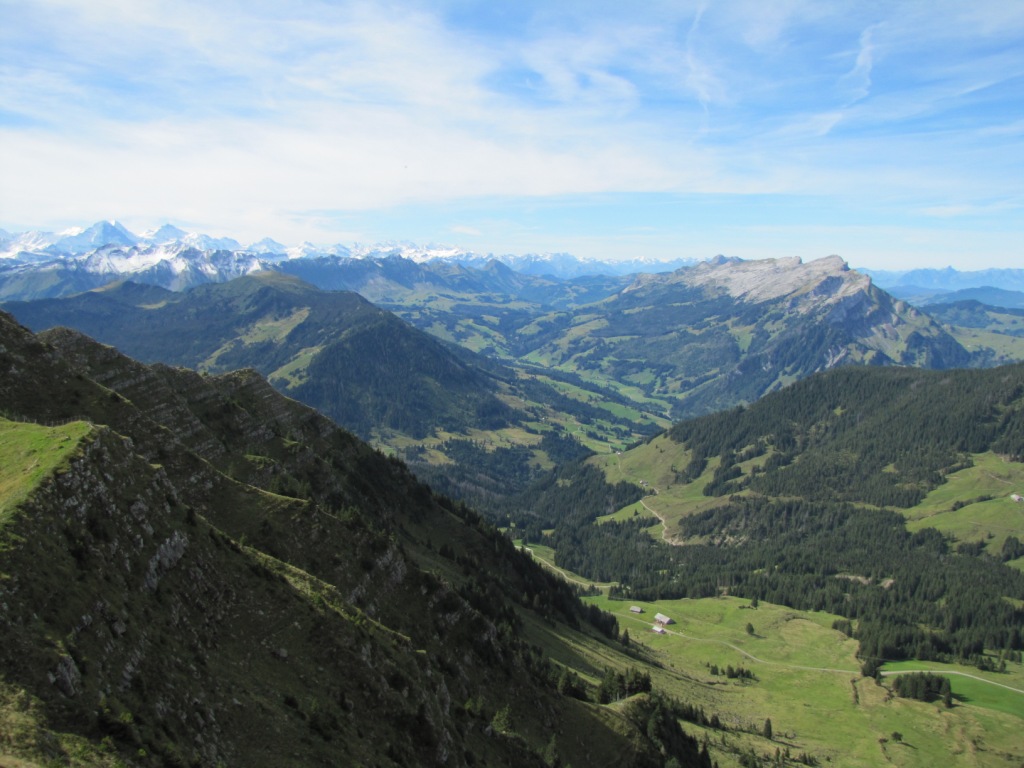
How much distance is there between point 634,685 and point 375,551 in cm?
5330

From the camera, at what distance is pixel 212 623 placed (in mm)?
48500

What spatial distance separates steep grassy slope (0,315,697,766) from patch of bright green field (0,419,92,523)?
1.40ft

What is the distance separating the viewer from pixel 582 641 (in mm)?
144125

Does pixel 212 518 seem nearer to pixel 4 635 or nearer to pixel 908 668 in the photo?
pixel 4 635

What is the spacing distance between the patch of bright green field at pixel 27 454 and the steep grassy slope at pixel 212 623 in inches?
16.9

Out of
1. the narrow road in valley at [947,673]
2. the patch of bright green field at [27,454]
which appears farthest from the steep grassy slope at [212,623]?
the narrow road in valley at [947,673]

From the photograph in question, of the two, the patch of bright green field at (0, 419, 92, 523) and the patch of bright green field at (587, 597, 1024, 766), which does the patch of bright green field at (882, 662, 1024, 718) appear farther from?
the patch of bright green field at (0, 419, 92, 523)

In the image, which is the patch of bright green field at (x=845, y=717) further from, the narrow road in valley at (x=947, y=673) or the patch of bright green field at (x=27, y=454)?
the patch of bright green field at (x=27, y=454)

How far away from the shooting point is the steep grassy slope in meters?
33.5

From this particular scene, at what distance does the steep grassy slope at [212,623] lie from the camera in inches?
1319

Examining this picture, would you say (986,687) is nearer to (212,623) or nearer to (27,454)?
(212,623)

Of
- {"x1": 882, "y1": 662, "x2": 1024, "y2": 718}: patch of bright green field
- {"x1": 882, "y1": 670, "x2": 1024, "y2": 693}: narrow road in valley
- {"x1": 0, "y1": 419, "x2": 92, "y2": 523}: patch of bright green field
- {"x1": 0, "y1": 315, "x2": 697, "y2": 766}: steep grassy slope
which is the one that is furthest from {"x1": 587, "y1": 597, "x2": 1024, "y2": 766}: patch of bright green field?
{"x1": 0, "y1": 419, "x2": 92, "y2": 523}: patch of bright green field

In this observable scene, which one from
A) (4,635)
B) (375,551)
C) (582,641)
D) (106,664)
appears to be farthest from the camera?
(582,641)

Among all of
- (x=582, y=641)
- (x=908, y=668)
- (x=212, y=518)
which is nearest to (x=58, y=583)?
(x=212, y=518)
